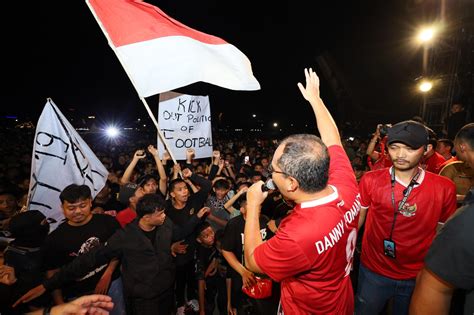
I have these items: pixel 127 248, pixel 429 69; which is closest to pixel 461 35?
pixel 429 69

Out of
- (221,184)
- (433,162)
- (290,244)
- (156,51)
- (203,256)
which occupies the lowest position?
(203,256)

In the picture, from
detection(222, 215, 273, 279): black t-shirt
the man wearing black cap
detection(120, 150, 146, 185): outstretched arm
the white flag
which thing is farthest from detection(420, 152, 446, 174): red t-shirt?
the white flag

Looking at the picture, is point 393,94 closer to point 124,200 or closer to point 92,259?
point 124,200

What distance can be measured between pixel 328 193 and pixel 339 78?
26.3m

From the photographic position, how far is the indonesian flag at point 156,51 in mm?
3572

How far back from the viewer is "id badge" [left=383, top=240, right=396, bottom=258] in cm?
279

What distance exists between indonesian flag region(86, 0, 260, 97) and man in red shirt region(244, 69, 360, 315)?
238 centimetres

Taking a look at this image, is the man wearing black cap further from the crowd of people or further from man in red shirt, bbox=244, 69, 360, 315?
man in red shirt, bbox=244, 69, 360, 315

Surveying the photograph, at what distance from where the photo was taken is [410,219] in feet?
8.95

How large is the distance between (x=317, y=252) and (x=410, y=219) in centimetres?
166

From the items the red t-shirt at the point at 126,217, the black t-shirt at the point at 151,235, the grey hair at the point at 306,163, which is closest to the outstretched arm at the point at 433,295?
the grey hair at the point at 306,163

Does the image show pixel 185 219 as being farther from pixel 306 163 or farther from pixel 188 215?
pixel 306 163

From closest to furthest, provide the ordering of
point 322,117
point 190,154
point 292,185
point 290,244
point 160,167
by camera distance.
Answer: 1. point 290,244
2. point 292,185
3. point 322,117
4. point 160,167
5. point 190,154

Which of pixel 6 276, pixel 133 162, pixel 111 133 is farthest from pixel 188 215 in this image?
pixel 111 133
